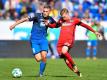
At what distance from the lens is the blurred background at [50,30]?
27.1 metres

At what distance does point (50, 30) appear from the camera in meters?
28.7

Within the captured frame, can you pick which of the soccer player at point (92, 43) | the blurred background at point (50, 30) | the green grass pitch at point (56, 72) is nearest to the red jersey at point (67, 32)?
the green grass pitch at point (56, 72)

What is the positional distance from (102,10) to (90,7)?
799mm

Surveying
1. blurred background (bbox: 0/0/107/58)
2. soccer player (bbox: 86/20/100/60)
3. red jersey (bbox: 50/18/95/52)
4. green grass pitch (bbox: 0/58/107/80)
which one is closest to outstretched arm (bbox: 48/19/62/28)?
red jersey (bbox: 50/18/95/52)

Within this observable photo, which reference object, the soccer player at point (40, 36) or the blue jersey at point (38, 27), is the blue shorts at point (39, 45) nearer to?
the soccer player at point (40, 36)

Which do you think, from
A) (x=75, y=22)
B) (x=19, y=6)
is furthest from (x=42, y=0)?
(x=75, y=22)

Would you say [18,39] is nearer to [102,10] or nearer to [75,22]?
[102,10]

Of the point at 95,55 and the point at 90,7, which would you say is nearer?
the point at 95,55

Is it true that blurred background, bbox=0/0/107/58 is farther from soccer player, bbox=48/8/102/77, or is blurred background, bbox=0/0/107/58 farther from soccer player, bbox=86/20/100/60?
soccer player, bbox=48/8/102/77

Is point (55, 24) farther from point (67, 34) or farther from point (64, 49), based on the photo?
point (64, 49)

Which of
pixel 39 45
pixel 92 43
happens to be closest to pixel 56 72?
pixel 39 45

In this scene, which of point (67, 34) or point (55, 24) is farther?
point (55, 24)

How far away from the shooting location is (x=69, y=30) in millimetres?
14977

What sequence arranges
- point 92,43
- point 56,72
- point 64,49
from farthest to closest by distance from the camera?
point 92,43 → point 56,72 → point 64,49
